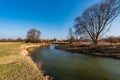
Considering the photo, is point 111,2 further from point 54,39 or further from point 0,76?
point 54,39

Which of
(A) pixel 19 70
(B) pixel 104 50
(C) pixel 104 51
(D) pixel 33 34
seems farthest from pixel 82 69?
(D) pixel 33 34

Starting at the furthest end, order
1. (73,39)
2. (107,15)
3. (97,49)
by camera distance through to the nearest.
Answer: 1. (73,39)
2. (107,15)
3. (97,49)

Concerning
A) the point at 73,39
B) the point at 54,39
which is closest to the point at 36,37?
the point at 54,39

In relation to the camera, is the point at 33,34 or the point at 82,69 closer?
the point at 82,69

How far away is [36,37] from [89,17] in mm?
59088

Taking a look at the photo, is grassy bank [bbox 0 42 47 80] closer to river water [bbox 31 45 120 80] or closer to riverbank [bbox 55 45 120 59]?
river water [bbox 31 45 120 80]

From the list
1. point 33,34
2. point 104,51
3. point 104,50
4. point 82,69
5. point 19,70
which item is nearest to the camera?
point 19,70

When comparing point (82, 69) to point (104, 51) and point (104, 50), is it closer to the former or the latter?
point (104, 51)

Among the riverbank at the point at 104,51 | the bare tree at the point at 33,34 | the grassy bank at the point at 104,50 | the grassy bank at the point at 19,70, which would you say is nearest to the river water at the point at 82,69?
the grassy bank at the point at 19,70

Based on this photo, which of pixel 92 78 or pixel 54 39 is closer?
pixel 92 78

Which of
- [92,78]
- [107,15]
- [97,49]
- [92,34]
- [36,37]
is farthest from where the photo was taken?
[36,37]

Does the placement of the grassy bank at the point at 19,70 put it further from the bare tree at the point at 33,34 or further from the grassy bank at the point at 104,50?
the bare tree at the point at 33,34

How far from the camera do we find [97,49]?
99.8ft

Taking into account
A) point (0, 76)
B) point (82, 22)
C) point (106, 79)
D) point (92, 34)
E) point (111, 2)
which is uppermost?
point (111, 2)
